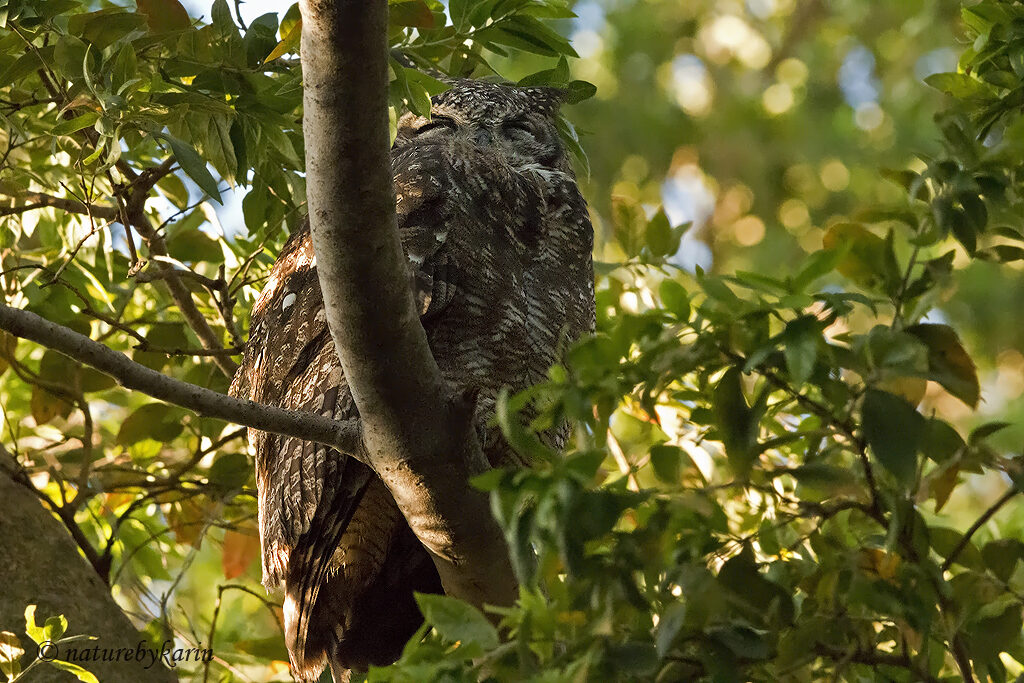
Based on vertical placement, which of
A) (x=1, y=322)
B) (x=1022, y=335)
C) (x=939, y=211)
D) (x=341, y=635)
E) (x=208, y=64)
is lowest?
(x=1022, y=335)

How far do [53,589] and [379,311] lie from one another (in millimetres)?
811

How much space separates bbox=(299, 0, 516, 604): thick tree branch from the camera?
3.10ft

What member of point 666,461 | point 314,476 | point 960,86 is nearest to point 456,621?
point 666,461

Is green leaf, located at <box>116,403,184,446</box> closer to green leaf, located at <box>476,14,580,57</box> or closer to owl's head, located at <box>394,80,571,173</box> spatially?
owl's head, located at <box>394,80,571,173</box>

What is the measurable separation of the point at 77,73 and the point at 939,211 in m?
1.14

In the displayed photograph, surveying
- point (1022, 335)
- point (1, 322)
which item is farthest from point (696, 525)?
point (1022, 335)

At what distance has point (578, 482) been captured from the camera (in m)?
0.71

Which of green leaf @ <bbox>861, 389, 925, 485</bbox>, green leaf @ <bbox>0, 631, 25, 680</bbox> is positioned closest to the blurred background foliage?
green leaf @ <bbox>861, 389, 925, 485</bbox>

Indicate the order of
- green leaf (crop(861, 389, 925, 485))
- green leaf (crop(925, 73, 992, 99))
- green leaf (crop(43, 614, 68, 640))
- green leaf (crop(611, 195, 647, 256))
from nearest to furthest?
green leaf (crop(861, 389, 925, 485)) → green leaf (crop(925, 73, 992, 99)) → green leaf (crop(43, 614, 68, 640)) → green leaf (crop(611, 195, 647, 256))

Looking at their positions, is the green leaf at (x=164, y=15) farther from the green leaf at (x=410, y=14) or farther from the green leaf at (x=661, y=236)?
the green leaf at (x=661, y=236)

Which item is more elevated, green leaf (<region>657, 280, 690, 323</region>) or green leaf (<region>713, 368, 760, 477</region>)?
green leaf (<region>657, 280, 690, 323</region>)

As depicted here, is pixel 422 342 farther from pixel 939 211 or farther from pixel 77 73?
pixel 77 73

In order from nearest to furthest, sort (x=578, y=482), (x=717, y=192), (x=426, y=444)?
1. (x=578, y=482)
2. (x=426, y=444)
3. (x=717, y=192)

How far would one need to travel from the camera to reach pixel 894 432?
682mm
